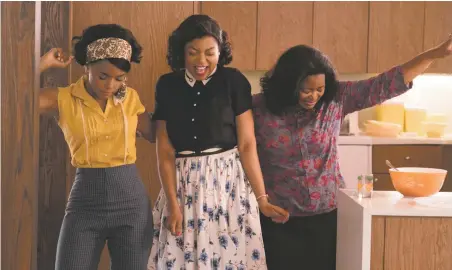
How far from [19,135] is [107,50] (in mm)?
445

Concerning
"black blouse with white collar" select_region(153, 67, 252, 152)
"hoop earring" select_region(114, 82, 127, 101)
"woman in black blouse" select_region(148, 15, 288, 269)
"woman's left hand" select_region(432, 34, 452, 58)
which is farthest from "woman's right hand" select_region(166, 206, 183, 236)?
"woman's left hand" select_region(432, 34, 452, 58)

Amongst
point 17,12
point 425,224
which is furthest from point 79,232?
point 425,224

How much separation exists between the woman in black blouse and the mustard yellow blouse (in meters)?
0.17

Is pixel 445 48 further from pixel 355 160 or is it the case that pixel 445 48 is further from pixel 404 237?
pixel 355 160

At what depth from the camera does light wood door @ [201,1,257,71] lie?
3.91m

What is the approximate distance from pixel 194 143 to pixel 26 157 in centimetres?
62

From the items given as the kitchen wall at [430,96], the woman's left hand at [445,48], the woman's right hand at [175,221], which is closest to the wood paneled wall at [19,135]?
the woman's right hand at [175,221]

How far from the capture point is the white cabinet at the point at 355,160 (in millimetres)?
3662

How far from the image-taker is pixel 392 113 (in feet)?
13.5

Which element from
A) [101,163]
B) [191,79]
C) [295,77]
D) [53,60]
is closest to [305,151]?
[295,77]

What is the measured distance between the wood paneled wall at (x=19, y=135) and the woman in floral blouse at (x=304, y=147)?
0.95 m

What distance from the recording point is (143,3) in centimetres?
263

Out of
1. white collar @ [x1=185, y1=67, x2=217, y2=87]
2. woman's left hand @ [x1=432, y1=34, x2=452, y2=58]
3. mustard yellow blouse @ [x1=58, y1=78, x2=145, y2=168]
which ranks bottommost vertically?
mustard yellow blouse @ [x1=58, y1=78, x2=145, y2=168]

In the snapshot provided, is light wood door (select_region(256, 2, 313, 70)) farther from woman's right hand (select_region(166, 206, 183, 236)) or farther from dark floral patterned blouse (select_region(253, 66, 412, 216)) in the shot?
woman's right hand (select_region(166, 206, 183, 236))
